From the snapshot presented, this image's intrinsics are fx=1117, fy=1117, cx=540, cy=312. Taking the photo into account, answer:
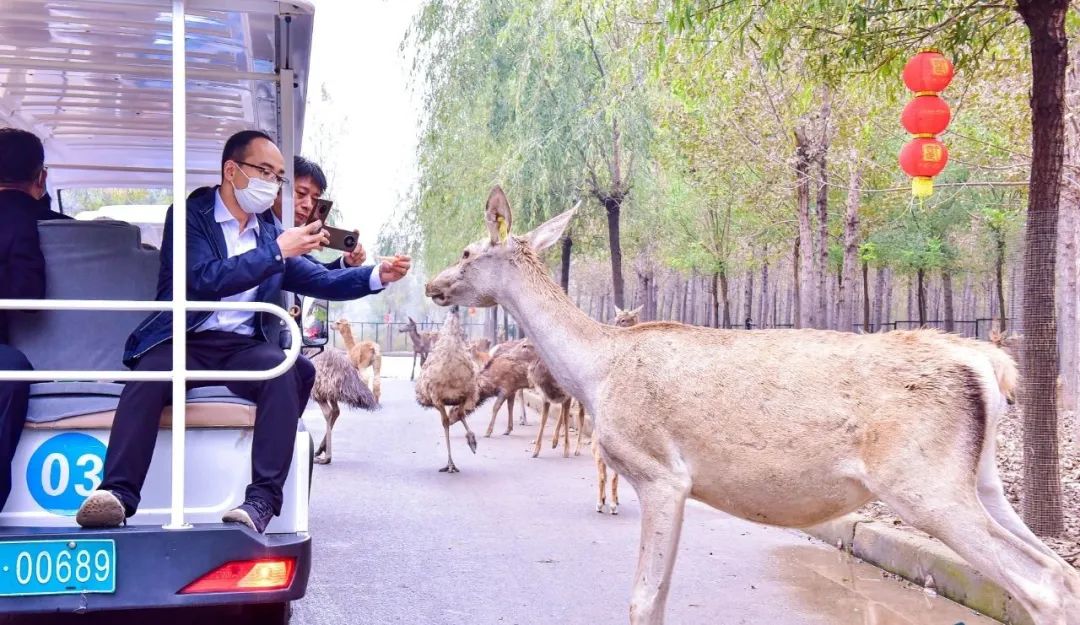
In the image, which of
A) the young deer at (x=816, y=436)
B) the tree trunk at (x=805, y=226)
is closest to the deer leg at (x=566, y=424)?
the tree trunk at (x=805, y=226)

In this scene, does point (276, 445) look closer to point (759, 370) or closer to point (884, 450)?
point (759, 370)

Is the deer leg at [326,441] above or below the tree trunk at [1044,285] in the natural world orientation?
below

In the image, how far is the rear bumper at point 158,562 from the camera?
404 cm

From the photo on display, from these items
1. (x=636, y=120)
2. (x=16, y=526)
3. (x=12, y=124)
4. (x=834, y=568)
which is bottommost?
(x=834, y=568)

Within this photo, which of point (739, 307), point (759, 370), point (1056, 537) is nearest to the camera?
point (759, 370)

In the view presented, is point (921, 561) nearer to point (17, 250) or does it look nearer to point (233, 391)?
point (233, 391)

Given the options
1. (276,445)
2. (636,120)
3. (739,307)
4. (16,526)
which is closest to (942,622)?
(276,445)

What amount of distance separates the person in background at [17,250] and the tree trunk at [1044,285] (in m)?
6.02

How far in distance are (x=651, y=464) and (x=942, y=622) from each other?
2078 millimetres

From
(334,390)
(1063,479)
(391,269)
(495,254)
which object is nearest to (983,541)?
(495,254)

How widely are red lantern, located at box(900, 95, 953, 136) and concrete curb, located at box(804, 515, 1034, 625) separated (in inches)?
129

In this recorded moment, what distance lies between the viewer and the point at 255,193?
495 centimetres

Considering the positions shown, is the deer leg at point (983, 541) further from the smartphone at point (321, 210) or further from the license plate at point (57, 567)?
the license plate at point (57, 567)

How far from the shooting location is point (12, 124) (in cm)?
794
